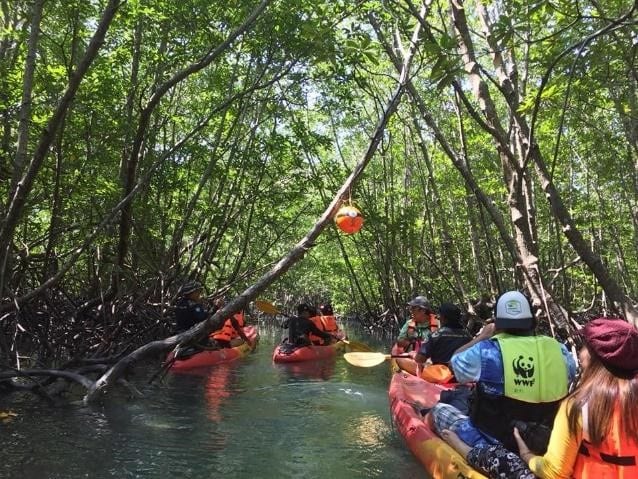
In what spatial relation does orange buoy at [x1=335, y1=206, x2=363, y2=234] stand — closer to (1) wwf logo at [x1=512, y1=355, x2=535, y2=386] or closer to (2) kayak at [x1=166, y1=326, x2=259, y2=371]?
(1) wwf logo at [x1=512, y1=355, x2=535, y2=386]

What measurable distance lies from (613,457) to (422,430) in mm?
2409

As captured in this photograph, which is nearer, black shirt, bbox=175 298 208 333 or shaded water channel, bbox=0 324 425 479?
shaded water channel, bbox=0 324 425 479

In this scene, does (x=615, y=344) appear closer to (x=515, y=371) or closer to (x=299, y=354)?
(x=515, y=371)

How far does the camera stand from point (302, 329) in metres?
11.3

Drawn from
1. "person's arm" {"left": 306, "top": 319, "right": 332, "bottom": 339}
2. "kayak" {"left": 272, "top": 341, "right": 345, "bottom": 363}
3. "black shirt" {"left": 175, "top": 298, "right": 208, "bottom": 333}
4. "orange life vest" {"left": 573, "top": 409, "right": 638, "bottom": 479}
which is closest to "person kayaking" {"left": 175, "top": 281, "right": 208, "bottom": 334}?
"black shirt" {"left": 175, "top": 298, "right": 208, "bottom": 333}

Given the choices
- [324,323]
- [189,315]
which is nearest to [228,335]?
[189,315]

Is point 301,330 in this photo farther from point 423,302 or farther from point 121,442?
point 121,442

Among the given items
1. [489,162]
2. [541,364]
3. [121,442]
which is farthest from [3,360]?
[489,162]

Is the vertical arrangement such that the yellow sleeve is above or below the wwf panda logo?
below

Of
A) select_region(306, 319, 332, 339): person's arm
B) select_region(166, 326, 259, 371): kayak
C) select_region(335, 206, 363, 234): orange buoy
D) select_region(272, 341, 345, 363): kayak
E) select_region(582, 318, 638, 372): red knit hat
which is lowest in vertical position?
select_region(272, 341, 345, 363): kayak

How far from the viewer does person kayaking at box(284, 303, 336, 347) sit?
11.1 m

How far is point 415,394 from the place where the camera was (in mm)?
5652

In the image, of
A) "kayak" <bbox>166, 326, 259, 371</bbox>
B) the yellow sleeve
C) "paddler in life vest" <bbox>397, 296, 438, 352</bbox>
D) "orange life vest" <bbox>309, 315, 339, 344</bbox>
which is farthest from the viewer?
"orange life vest" <bbox>309, 315, 339, 344</bbox>

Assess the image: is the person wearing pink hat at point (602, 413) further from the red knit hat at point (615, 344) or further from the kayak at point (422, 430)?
the kayak at point (422, 430)
